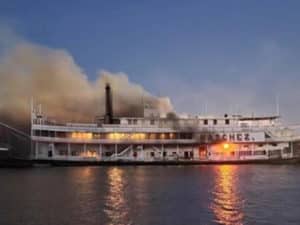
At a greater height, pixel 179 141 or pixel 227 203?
pixel 179 141

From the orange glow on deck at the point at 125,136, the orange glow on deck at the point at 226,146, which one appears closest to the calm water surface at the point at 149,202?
the orange glow on deck at the point at 125,136

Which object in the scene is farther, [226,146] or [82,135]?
[226,146]

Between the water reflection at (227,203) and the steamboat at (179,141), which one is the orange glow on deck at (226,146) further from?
the water reflection at (227,203)

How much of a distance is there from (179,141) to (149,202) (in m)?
63.2

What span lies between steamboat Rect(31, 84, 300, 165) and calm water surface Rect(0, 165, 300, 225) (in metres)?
42.1

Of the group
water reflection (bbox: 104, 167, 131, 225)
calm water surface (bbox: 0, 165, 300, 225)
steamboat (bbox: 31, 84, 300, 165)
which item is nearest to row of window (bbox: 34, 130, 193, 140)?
steamboat (bbox: 31, 84, 300, 165)

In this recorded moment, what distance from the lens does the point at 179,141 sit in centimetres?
10419

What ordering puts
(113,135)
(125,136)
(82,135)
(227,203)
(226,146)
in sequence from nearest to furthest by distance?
(227,203)
(82,135)
(113,135)
(125,136)
(226,146)

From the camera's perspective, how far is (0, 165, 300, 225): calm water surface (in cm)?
3331

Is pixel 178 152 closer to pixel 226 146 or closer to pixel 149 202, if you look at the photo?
pixel 226 146

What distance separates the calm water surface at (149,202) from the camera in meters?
33.3

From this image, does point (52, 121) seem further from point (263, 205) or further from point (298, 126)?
point (263, 205)

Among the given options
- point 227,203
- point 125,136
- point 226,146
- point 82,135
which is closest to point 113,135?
point 125,136

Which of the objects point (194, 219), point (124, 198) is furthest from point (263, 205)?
point (124, 198)
